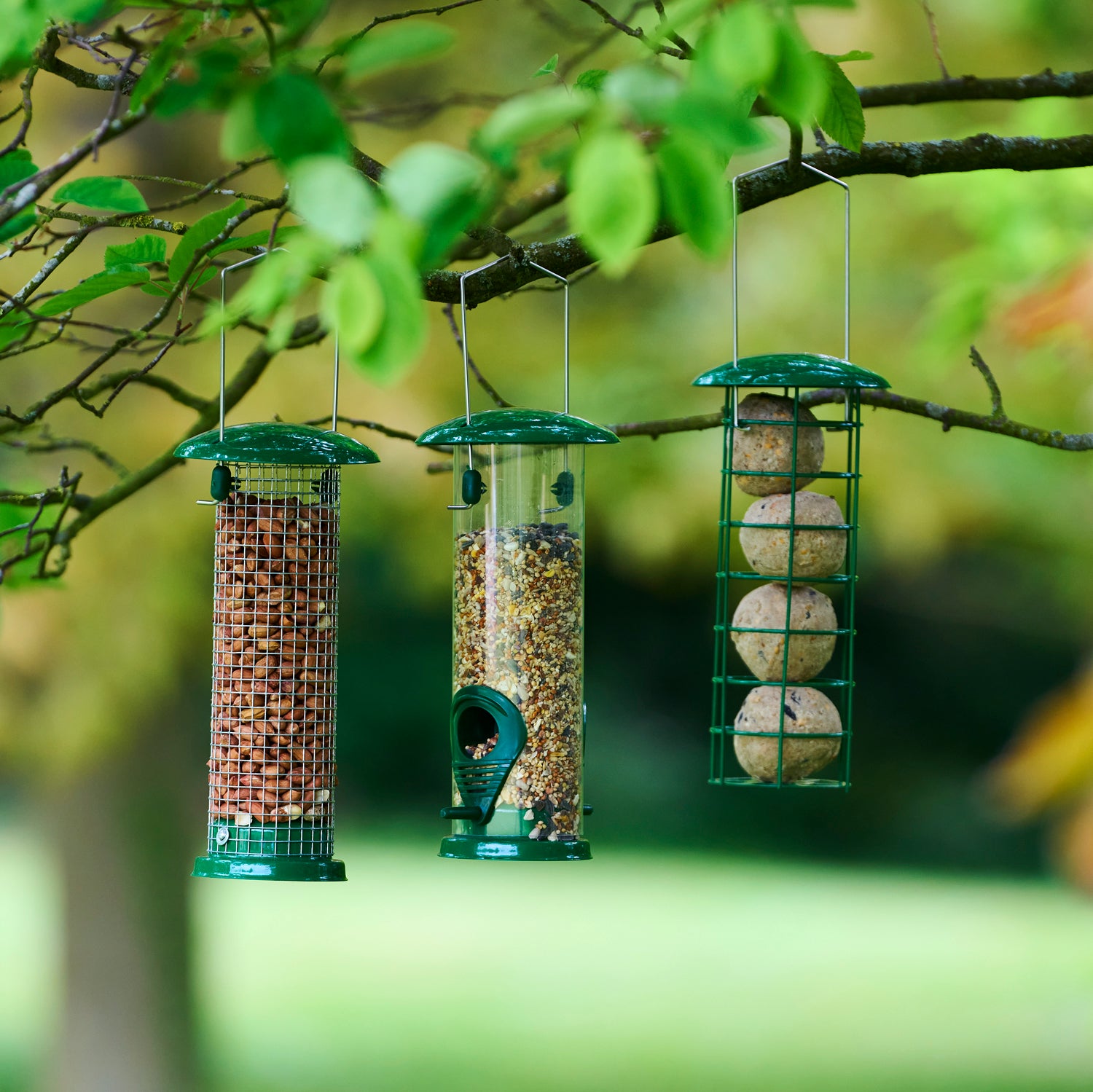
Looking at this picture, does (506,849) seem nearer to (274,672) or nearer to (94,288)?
(274,672)

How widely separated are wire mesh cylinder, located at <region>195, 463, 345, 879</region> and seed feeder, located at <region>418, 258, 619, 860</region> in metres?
0.28

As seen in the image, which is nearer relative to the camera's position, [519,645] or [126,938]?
[519,645]

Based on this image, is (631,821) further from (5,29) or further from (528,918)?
(5,29)

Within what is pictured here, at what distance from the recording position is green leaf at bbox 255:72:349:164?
1557 mm

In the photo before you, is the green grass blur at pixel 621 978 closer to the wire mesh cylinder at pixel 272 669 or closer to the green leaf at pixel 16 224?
the wire mesh cylinder at pixel 272 669

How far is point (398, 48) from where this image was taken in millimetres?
1603

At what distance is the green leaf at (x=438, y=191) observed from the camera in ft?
4.36

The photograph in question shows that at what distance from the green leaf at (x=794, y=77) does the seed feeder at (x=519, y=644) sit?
1.63 meters

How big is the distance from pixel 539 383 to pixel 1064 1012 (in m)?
5.62

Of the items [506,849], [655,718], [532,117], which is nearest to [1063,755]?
[506,849]

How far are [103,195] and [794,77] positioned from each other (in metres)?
0.94

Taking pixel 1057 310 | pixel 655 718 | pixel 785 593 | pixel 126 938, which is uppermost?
pixel 1057 310

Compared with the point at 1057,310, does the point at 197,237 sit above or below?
below

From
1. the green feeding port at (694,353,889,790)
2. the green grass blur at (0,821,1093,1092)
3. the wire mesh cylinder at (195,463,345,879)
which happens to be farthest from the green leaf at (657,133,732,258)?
the green grass blur at (0,821,1093,1092)
